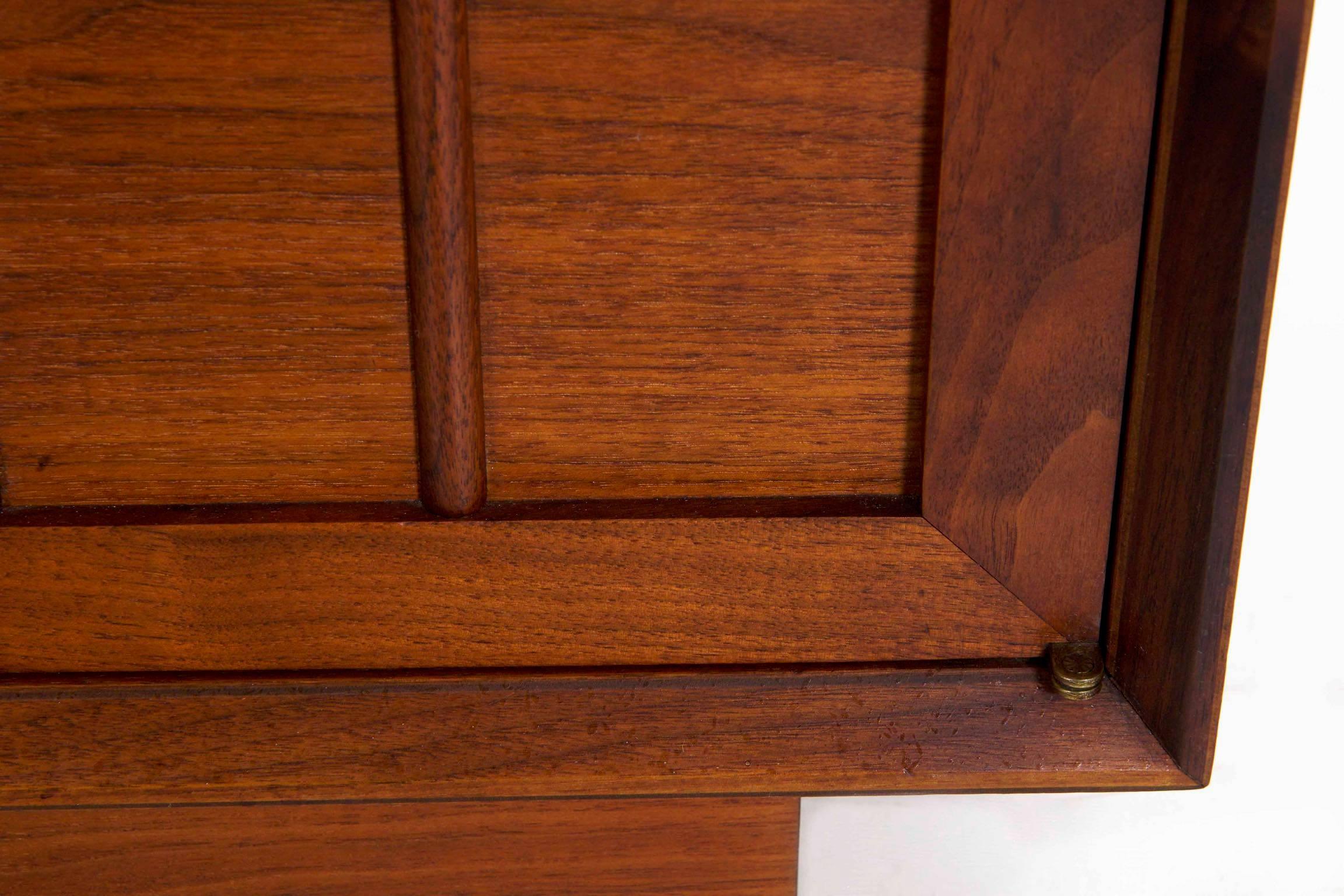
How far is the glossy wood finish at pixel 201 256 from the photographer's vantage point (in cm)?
32

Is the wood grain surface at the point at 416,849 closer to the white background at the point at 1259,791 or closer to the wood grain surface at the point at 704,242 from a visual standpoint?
the white background at the point at 1259,791

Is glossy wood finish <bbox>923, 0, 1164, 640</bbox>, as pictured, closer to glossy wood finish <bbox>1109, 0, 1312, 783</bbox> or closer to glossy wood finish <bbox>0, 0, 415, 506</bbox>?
glossy wood finish <bbox>1109, 0, 1312, 783</bbox>

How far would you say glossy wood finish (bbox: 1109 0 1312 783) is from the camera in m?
0.30

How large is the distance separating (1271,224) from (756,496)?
0.58 ft

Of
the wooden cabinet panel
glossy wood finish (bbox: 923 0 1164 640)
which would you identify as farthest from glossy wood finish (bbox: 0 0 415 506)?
glossy wood finish (bbox: 923 0 1164 640)

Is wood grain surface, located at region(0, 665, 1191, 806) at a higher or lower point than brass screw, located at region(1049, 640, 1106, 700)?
lower

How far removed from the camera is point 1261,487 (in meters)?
0.46

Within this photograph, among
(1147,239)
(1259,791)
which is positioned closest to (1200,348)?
(1147,239)

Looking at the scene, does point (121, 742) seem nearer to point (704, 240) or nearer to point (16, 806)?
point (16, 806)

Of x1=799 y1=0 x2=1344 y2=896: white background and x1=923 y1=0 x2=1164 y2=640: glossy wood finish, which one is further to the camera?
x1=799 y1=0 x2=1344 y2=896: white background

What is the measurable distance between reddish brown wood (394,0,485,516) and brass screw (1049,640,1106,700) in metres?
0.21

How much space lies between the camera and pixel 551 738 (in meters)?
0.37

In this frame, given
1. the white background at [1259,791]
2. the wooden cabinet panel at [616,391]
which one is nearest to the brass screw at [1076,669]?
the wooden cabinet panel at [616,391]

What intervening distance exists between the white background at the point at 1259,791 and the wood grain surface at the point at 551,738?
14 cm
